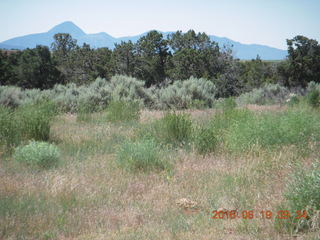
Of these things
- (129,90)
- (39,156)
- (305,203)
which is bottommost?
(39,156)

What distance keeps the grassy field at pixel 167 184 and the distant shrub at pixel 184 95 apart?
9366mm

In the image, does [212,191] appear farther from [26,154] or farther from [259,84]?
[259,84]

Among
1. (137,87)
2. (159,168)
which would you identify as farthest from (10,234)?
(137,87)

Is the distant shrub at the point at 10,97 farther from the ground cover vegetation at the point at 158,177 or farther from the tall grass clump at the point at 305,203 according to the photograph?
the tall grass clump at the point at 305,203

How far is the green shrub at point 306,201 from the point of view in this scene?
12.6 feet

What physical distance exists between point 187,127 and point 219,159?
1808mm

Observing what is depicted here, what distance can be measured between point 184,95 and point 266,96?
6.23m

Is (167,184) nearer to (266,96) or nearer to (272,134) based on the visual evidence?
(272,134)

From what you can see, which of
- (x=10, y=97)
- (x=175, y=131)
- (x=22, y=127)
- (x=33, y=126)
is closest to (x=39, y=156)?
(x=33, y=126)

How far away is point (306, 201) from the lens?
4.03 m

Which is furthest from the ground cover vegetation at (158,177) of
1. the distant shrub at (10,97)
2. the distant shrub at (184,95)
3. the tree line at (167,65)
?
the tree line at (167,65)

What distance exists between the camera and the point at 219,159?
24.4ft

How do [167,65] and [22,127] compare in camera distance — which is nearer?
[22,127]
